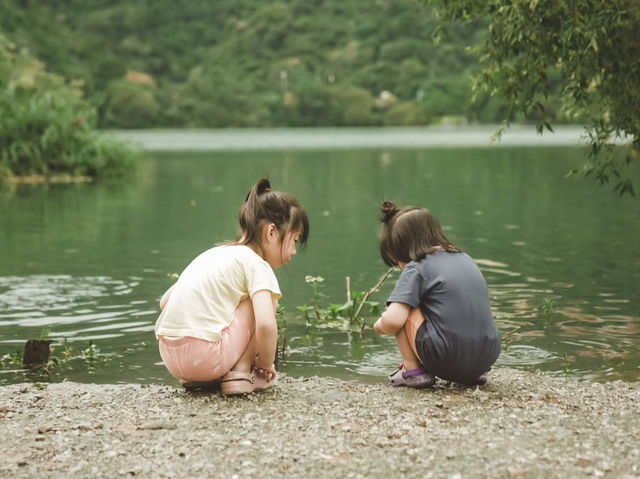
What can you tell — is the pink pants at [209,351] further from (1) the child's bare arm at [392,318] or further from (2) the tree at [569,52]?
(2) the tree at [569,52]

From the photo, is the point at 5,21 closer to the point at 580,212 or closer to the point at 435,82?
the point at 435,82

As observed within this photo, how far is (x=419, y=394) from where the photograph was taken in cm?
582

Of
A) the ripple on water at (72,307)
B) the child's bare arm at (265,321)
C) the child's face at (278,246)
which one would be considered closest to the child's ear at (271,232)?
the child's face at (278,246)

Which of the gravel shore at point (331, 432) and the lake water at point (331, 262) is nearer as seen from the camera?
the gravel shore at point (331, 432)

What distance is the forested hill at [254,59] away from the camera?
103 metres

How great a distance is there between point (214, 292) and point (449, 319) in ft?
4.39

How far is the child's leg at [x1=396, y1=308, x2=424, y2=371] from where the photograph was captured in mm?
5914

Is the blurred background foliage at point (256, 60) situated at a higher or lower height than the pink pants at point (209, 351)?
higher

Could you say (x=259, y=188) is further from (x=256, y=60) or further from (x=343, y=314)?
(x=256, y=60)

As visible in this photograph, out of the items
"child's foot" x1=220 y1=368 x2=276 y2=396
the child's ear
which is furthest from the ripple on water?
the child's ear

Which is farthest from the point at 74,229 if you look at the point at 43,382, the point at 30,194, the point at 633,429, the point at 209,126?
the point at 209,126

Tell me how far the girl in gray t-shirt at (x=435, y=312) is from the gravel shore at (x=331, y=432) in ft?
0.46

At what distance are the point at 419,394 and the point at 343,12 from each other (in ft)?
458

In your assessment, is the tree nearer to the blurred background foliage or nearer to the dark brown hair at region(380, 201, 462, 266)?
the dark brown hair at region(380, 201, 462, 266)
